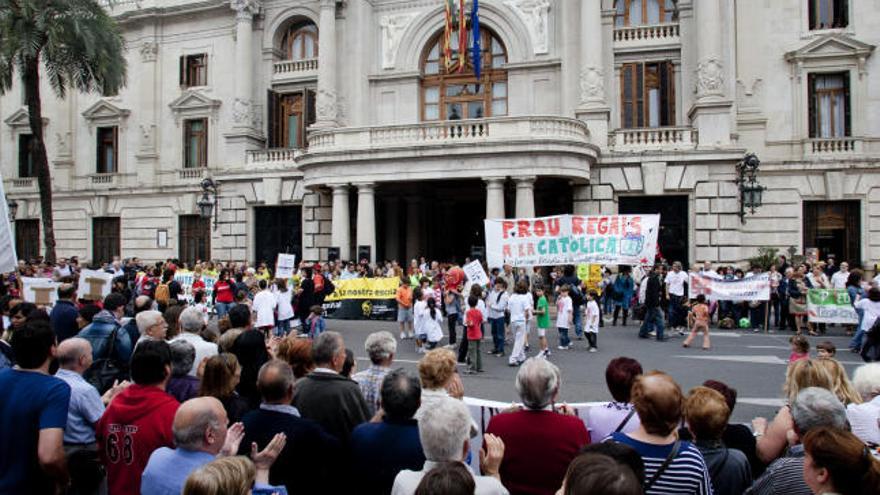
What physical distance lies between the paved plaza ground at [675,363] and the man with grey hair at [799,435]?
523 centimetres

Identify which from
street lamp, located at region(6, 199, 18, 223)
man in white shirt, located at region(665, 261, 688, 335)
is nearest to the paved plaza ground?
man in white shirt, located at region(665, 261, 688, 335)

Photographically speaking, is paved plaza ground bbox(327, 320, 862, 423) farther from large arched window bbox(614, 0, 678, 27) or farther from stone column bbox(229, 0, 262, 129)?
stone column bbox(229, 0, 262, 129)

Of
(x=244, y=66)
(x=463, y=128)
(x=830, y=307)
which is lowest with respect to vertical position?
(x=830, y=307)

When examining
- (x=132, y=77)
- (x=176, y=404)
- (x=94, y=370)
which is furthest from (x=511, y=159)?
(x=132, y=77)

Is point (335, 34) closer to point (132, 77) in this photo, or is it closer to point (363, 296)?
point (132, 77)

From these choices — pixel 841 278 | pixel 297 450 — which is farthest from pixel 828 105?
pixel 297 450

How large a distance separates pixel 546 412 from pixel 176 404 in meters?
2.42

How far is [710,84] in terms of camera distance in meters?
25.0

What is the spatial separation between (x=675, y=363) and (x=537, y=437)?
990 centimetres

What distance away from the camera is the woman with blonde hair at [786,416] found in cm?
421

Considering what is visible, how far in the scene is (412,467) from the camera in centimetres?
384

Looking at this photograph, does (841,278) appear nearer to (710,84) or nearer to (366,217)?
(710,84)

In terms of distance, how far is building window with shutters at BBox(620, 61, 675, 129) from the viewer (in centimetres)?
2716

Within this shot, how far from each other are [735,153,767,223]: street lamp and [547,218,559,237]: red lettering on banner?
30.4ft
